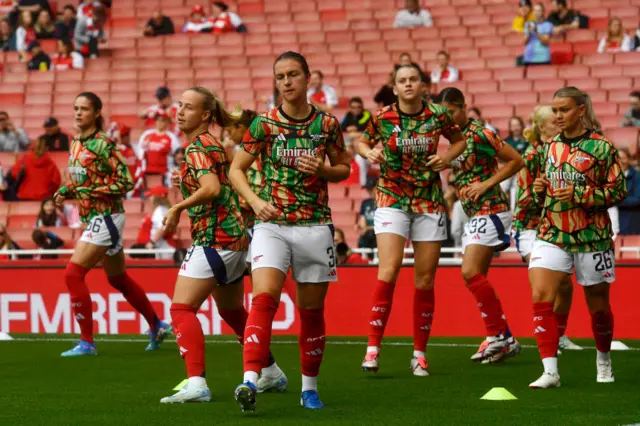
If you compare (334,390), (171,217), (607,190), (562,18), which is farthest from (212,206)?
(562,18)

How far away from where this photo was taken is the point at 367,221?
16141 mm

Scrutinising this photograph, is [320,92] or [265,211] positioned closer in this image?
[265,211]

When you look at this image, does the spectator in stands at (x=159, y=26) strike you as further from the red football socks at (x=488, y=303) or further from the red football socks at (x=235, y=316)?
the red football socks at (x=235, y=316)

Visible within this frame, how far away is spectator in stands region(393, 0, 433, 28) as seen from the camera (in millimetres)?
21875

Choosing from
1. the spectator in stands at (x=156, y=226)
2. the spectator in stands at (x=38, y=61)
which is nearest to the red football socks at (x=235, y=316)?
the spectator in stands at (x=156, y=226)

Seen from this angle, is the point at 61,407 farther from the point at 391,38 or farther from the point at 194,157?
the point at 391,38

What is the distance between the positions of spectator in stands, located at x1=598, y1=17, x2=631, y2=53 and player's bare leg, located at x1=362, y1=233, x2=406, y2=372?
448 inches

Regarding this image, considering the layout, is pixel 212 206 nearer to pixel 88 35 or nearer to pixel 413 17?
pixel 413 17

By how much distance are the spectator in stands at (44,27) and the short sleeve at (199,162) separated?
16.9 metres

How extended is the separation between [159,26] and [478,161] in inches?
570

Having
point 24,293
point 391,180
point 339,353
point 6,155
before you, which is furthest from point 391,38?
point 391,180

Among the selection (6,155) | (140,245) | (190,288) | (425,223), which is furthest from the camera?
(6,155)

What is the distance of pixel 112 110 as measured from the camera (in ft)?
70.8

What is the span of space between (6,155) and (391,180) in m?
11.9
